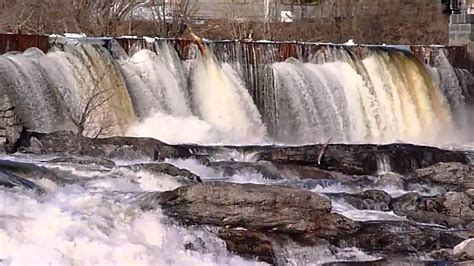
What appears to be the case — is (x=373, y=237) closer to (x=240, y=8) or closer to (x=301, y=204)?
(x=301, y=204)

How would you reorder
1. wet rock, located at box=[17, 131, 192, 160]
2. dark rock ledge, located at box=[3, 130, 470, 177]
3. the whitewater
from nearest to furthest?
1. the whitewater
2. wet rock, located at box=[17, 131, 192, 160]
3. dark rock ledge, located at box=[3, 130, 470, 177]

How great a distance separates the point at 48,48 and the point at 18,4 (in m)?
9.54

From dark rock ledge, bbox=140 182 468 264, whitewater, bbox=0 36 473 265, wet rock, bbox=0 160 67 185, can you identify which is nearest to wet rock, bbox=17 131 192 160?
whitewater, bbox=0 36 473 265

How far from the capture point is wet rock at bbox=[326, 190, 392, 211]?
14.7 metres

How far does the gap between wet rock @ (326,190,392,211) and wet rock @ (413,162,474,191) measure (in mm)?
2169

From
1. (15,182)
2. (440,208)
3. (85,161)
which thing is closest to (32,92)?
(85,161)

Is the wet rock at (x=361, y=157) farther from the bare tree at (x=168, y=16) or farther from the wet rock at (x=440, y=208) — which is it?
the bare tree at (x=168, y=16)

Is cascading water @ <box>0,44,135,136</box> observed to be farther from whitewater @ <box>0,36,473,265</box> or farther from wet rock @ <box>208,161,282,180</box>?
wet rock @ <box>208,161,282,180</box>

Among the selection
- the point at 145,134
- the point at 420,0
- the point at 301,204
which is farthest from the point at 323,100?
the point at 420,0

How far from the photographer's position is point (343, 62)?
25.1 m

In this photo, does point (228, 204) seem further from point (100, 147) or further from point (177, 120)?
point (177, 120)

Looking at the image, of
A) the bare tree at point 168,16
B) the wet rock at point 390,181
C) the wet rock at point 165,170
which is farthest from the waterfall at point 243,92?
the bare tree at point 168,16

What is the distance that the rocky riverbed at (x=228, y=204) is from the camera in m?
11.5

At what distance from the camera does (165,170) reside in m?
15.0
